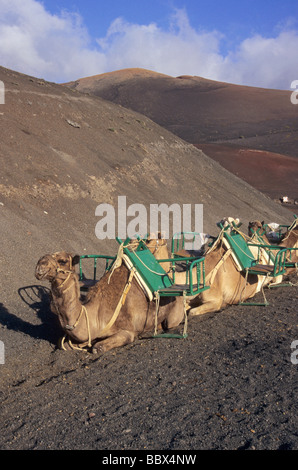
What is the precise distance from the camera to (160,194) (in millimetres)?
20219

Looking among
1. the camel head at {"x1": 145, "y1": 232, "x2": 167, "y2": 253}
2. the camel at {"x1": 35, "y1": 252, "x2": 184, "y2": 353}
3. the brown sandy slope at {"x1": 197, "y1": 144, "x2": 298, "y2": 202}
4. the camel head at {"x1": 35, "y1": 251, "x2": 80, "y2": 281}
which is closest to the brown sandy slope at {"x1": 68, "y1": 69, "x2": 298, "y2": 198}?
the brown sandy slope at {"x1": 197, "y1": 144, "x2": 298, "y2": 202}

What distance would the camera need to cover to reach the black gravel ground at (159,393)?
4.09 meters

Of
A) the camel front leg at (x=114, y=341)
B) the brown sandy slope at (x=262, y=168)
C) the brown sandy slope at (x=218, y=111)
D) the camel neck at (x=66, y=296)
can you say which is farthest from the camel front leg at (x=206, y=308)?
the brown sandy slope at (x=218, y=111)

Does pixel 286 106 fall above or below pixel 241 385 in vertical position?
above

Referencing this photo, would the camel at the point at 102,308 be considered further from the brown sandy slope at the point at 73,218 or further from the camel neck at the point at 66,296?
the brown sandy slope at the point at 73,218

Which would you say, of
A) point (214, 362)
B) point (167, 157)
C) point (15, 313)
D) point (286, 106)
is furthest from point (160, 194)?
point (286, 106)

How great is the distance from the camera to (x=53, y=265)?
5.76 m

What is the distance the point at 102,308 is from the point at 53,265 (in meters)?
1.17

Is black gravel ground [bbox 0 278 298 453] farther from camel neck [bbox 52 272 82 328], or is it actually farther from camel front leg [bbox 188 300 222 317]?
camel front leg [bbox 188 300 222 317]

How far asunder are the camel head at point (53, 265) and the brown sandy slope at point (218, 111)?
39.4m

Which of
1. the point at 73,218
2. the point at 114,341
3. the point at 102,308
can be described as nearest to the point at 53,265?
the point at 102,308
